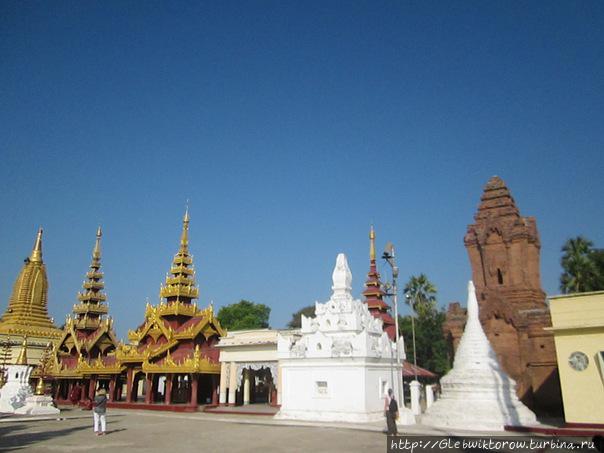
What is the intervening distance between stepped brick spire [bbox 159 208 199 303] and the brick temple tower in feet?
55.5

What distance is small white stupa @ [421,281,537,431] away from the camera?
18344 millimetres

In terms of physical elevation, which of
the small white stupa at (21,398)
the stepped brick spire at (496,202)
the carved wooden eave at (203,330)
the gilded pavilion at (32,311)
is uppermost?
the stepped brick spire at (496,202)

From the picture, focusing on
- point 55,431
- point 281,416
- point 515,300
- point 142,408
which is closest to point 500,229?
point 515,300

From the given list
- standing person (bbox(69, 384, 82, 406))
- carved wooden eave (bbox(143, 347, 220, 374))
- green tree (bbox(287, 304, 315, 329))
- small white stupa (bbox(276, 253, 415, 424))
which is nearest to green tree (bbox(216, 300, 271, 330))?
green tree (bbox(287, 304, 315, 329))

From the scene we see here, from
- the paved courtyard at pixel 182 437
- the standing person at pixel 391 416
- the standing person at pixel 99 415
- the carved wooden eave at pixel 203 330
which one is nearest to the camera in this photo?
the paved courtyard at pixel 182 437

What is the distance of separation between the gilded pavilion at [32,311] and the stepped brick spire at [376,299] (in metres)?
28.3

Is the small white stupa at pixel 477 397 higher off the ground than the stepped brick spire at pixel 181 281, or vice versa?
the stepped brick spire at pixel 181 281

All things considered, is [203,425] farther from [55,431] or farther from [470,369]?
[470,369]

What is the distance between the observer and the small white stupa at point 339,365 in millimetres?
20812

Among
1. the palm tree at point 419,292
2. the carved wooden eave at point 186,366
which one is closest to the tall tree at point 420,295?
the palm tree at point 419,292

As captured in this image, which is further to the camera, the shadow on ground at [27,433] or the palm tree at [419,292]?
the palm tree at [419,292]

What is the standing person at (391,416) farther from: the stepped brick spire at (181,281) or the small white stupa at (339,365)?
the stepped brick spire at (181,281)

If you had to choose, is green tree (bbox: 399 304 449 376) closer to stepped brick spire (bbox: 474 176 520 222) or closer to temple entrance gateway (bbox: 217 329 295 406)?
stepped brick spire (bbox: 474 176 520 222)

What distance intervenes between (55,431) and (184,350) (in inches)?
466
